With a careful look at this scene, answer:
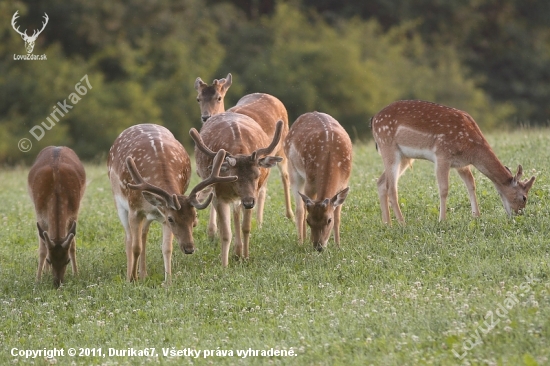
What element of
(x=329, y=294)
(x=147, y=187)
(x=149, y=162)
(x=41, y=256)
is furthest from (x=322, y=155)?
(x=41, y=256)

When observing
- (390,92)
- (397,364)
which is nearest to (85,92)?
(390,92)

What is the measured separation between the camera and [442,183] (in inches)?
428

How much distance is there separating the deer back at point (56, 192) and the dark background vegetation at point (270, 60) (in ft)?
67.9

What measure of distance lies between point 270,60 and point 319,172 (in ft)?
86.9

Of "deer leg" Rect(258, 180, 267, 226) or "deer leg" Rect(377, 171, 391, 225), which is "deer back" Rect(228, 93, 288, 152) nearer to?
"deer leg" Rect(258, 180, 267, 226)

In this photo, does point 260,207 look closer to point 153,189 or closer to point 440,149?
point 440,149

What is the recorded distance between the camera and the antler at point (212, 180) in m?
9.23

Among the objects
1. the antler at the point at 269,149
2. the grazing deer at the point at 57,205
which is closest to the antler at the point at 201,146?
the antler at the point at 269,149

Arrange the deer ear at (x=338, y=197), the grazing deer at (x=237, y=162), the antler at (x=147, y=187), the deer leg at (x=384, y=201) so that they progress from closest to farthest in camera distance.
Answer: the antler at (x=147, y=187)
the grazing deer at (x=237, y=162)
the deer ear at (x=338, y=197)
the deer leg at (x=384, y=201)

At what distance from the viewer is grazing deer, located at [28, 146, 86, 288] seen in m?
9.66

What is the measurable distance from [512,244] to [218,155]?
2986mm

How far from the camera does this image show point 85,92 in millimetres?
30547

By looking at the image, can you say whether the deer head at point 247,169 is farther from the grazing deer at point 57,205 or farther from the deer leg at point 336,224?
the grazing deer at point 57,205

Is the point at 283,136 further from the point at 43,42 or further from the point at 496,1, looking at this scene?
the point at 496,1
